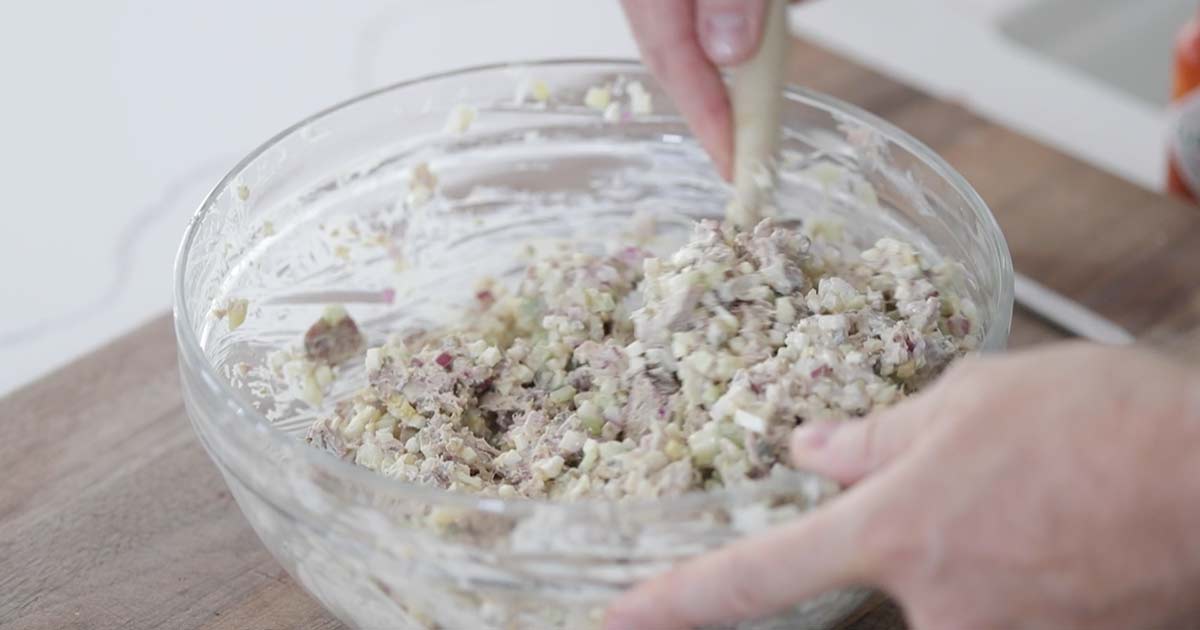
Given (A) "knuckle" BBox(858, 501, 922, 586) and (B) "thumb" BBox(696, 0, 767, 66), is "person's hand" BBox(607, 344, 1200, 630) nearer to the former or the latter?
(A) "knuckle" BBox(858, 501, 922, 586)

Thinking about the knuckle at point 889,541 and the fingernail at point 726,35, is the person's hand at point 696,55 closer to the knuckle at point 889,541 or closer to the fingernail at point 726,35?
the fingernail at point 726,35

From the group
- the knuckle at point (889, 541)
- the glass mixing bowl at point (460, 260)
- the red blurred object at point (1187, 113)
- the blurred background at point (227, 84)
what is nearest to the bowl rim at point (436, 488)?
the glass mixing bowl at point (460, 260)

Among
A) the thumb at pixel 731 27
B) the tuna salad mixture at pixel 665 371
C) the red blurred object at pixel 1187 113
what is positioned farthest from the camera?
the red blurred object at pixel 1187 113

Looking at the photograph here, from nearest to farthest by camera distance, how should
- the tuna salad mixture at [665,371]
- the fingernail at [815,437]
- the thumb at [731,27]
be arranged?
the fingernail at [815,437]
the tuna salad mixture at [665,371]
the thumb at [731,27]

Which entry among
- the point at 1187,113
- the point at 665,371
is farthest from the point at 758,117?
the point at 1187,113

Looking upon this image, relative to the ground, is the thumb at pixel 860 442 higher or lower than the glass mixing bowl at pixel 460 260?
higher

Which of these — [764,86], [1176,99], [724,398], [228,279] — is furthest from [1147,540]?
[1176,99]

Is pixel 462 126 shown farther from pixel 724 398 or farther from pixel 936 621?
pixel 936 621
